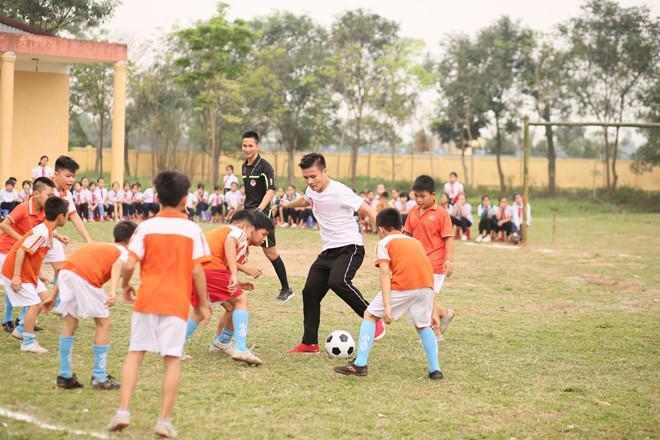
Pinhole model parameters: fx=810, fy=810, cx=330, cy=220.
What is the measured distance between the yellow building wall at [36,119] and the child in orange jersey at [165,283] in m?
24.8

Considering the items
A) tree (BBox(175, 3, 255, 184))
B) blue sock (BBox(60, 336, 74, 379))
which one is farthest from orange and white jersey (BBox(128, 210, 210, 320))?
tree (BBox(175, 3, 255, 184))

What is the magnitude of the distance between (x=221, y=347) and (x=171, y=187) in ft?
8.54

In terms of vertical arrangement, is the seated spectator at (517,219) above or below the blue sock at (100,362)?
above

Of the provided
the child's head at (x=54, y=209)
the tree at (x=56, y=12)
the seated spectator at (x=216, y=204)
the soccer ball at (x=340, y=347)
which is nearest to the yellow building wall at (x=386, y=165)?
Result: the tree at (x=56, y=12)

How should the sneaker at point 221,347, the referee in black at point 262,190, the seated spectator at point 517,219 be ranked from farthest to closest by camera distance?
the seated spectator at point 517,219 → the referee in black at point 262,190 → the sneaker at point 221,347

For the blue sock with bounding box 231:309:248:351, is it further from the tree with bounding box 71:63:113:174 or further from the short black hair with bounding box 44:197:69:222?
the tree with bounding box 71:63:113:174

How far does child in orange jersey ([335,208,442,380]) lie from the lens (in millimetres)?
6500

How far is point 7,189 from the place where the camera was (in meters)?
21.3

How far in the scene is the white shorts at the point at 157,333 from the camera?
4.84m

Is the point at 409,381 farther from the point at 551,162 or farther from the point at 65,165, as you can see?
the point at 551,162

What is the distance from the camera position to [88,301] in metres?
5.83

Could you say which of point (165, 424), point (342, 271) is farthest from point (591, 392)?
point (165, 424)

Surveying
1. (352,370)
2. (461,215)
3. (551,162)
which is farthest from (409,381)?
(551,162)

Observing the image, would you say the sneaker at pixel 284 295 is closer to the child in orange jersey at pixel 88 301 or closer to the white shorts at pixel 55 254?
the white shorts at pixel 55 254
